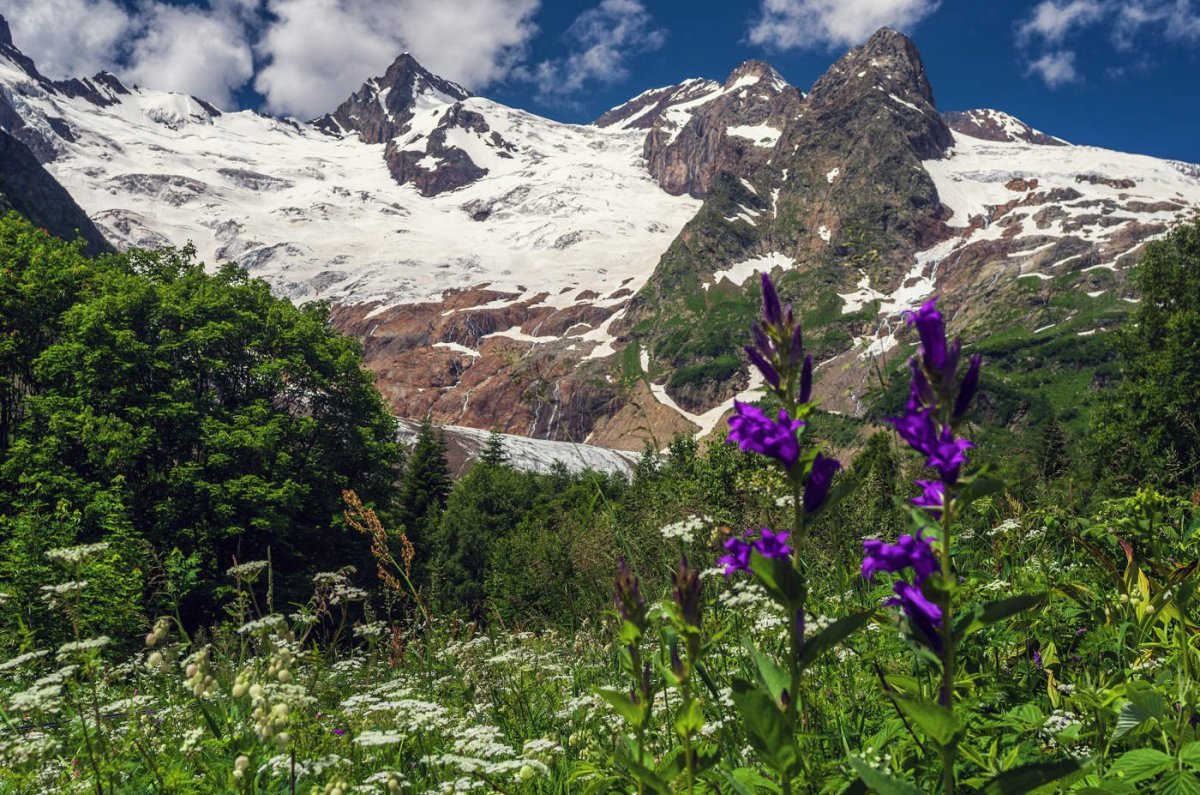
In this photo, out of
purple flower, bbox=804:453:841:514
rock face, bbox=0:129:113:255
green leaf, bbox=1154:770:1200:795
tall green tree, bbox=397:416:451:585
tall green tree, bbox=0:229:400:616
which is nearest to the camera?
purple flower, bbox=804:453:841:514

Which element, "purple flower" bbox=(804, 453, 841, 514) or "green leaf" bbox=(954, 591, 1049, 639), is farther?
"purple flower" bbox=(804, 453, 841, 514)

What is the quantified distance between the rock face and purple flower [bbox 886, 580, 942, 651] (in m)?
86.6

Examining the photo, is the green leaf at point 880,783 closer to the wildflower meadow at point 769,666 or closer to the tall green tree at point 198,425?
the wildflower meadow at point 769,666

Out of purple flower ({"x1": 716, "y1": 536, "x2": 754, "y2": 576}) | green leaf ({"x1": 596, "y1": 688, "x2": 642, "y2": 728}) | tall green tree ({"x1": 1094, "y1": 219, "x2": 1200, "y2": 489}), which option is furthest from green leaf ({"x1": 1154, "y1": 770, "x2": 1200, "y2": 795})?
tall green tree ({"x1": 1094, "y1": 219, "x2": 1200, "y2": 489})

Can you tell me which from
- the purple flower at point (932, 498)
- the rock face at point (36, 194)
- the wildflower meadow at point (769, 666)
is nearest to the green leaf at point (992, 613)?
the wildflower meadow at point (769, 666)

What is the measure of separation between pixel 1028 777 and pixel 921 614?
415mm

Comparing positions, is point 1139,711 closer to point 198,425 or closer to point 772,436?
point 772,436

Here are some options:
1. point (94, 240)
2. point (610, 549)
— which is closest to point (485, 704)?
point (610, 549)

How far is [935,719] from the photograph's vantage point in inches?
67.9

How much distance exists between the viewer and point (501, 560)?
3972cm

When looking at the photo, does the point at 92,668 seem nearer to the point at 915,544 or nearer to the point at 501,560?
the point at 915,544

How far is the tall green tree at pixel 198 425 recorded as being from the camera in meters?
23.0

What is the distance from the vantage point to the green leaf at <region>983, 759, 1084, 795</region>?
1.58m

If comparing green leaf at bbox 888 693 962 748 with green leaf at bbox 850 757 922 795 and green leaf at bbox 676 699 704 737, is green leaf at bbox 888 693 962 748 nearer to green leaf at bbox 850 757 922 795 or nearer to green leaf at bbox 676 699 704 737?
green leaf at bbox 850 757 922 795
